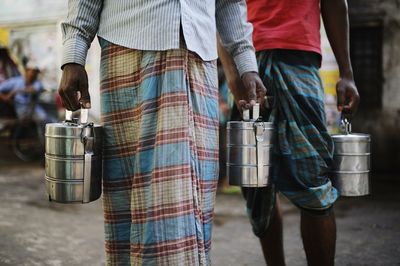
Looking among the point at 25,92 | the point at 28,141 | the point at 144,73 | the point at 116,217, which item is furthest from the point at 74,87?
the point at 25,92

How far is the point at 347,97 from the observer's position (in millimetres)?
2562

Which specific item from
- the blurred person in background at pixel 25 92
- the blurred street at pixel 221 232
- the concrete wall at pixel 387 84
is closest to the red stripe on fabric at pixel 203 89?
the blurred street at pixel 221 232

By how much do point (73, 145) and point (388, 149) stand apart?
6.95 m

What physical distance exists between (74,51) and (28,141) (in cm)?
818

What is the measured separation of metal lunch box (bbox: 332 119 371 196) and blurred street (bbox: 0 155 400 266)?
3.02 ft

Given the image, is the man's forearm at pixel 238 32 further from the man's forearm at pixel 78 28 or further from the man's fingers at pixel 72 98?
the man's fingers at pixel 72 98

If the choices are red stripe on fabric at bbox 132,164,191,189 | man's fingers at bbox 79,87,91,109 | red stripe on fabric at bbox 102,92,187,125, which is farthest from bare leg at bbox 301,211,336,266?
man's fingers at bbox 79,87,91,109

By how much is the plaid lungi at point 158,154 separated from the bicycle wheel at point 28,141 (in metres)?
7.96

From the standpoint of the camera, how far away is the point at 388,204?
5.43 meters

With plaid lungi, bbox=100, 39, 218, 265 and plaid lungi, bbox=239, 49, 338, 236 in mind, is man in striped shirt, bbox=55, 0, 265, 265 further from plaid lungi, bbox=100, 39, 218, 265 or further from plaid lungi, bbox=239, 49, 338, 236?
plaid lungi, bbox=239, 49, 338, 236

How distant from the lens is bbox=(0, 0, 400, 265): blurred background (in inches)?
137

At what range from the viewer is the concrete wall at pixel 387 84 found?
25.7 feet

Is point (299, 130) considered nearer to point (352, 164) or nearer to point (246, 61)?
point (352, 164)

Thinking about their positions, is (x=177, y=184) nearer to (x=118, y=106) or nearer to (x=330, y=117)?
(x=118, y=106)
